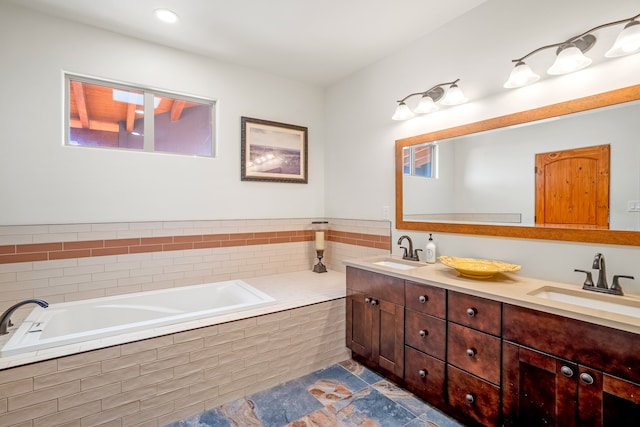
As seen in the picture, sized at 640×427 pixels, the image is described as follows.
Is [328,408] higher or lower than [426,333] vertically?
lower

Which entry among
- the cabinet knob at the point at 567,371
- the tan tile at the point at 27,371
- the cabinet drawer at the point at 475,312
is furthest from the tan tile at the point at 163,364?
the cabinet knob at the point at 567,371

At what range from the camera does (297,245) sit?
348 centimetres

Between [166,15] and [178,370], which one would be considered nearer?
[178,370]

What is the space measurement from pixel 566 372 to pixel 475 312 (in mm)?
435

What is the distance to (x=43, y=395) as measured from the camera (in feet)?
5.01

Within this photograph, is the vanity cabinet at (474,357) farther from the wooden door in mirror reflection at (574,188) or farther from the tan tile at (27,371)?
the tan tile at (27,371)

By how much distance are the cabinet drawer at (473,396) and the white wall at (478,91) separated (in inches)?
30.0

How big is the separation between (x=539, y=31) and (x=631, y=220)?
47.4 inches

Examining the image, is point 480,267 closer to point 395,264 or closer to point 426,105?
point 395,264

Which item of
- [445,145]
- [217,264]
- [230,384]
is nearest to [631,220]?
[445,145]

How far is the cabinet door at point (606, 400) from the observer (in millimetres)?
1179

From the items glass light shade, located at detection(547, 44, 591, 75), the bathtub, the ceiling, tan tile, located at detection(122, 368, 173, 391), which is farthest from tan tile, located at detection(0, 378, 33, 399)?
glass light shade, located at detection(547, 44, 591, 75)

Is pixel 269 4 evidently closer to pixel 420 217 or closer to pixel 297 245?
pixel 420 217

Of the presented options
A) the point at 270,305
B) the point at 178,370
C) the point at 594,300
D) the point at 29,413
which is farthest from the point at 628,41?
the point at 29,413
